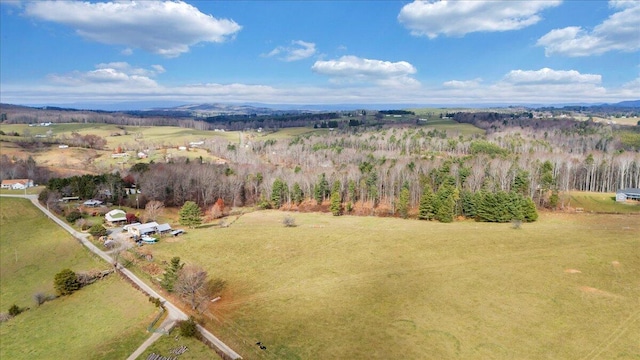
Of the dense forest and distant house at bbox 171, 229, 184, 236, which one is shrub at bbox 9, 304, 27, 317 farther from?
the dense forest

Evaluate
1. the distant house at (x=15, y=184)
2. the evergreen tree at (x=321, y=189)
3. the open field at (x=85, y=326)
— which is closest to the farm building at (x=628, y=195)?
the evergreen tree at (x=321, y=189)

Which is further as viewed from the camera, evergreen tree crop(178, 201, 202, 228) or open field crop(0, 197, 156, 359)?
evergreen tree crop(178, 201, 202, 228)

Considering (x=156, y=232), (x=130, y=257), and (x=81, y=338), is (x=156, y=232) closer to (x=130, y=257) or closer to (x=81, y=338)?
(x=130, y=257)

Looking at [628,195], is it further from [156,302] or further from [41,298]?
[41,298]

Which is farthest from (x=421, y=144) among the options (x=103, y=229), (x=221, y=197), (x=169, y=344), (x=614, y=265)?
(x=169, y=344)

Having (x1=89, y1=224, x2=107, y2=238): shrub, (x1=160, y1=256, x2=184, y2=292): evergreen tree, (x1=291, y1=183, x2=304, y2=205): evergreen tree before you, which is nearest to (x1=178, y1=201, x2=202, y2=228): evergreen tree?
(x1=89, y1=224, x2=107, y2=238): shrub

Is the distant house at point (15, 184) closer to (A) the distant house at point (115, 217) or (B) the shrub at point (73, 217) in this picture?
(B) the shrub at point (73, 217)
